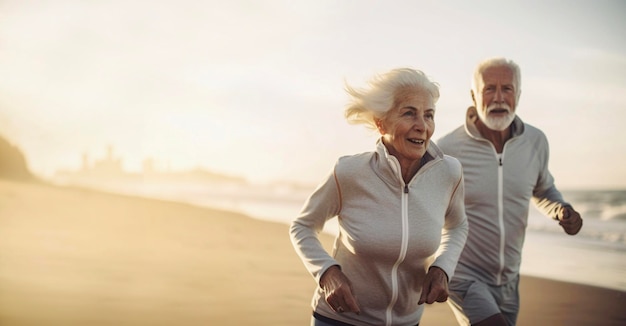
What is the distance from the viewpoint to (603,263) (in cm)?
781

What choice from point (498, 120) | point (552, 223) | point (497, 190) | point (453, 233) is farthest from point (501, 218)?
point (552, 223)

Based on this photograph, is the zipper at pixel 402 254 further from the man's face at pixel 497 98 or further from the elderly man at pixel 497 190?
the man's face at pixel 497 98

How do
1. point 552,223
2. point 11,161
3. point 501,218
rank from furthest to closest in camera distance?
point 11,161, point 552,223, point 501,218

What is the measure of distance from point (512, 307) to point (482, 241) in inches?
11.9

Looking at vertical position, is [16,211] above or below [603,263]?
above

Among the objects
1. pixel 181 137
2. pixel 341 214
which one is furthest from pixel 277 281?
pixel 181 137

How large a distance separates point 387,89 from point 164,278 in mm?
4796

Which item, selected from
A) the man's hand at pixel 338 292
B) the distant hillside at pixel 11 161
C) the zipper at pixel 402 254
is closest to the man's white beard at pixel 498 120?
the zipper at pixel 402 254

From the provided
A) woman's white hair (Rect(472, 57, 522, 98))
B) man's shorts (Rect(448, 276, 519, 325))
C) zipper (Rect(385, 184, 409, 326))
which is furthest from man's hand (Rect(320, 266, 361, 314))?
woman's white hair (Rect(472, 57, 522, 98))

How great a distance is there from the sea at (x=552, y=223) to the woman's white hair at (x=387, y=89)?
5.22 meters

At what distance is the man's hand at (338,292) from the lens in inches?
71.7

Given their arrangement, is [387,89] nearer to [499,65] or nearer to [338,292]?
[338,292]

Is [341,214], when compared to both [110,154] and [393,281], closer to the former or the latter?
[393,281]

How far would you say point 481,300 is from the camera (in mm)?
2465
